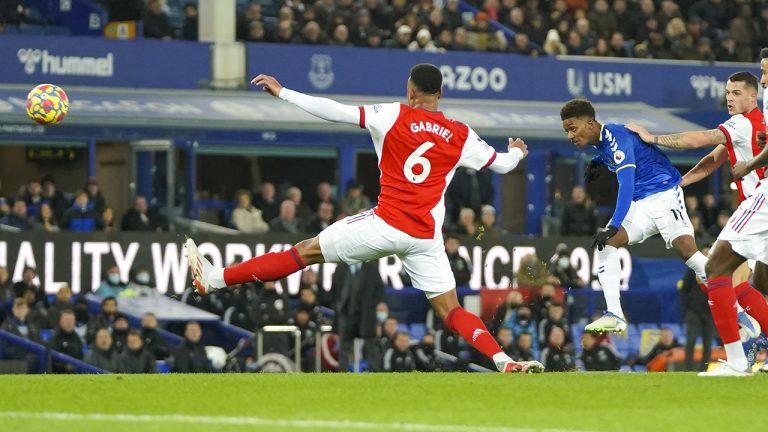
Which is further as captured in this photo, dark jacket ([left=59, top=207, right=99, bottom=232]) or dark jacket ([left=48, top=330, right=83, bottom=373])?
dark jacket ([left=59, top=207, right=99, bottom=232])

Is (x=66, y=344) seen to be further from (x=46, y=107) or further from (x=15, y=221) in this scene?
(x=46, y=107)

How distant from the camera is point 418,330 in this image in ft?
74.0

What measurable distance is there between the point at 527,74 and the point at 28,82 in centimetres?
874

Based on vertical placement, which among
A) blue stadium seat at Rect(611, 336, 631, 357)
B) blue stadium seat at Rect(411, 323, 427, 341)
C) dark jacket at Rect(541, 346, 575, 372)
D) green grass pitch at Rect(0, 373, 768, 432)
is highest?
green grass pitch at Rect(0, 373, 768, 432)

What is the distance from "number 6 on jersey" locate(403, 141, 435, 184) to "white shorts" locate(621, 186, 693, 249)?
182 centimetres

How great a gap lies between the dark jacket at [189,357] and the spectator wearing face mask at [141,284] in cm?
178

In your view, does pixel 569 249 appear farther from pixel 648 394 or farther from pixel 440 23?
pixel 648 394

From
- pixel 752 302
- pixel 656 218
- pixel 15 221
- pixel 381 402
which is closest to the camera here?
pixel 381 402

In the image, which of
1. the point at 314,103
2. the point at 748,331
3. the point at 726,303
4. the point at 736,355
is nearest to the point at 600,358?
the point at 748,331

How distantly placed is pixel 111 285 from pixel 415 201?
34.9 feet

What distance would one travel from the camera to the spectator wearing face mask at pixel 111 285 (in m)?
21.6

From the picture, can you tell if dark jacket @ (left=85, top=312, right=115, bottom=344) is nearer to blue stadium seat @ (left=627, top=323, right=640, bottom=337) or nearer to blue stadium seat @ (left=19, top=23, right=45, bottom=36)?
blue stadium seat @ (left=627, top=323, right=640, bottom=337)

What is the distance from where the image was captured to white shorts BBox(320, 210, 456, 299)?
38.5 feet

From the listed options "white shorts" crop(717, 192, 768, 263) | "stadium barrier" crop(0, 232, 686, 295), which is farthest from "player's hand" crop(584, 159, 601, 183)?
"stadium barrier" crop(0, 232, 686, 295)
